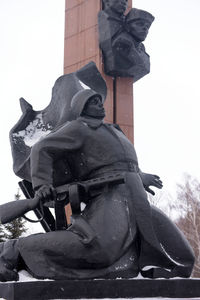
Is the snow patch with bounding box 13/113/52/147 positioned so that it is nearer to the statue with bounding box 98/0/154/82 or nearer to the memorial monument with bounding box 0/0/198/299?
the memorial monument with bounding box 0/0/198/299

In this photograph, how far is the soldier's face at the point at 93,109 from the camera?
339 centimetres

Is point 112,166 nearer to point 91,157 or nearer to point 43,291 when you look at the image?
point 91,157

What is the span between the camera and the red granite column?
224 inches

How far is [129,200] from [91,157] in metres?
0.46

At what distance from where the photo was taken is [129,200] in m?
3.05

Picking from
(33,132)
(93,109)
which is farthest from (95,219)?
(33,132)

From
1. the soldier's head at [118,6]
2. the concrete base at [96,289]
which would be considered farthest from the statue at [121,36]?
the concrete base at [96,289]

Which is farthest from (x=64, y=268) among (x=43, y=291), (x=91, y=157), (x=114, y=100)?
(x=114, y=100)

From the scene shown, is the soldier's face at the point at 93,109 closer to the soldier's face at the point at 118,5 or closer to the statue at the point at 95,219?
the statue at the point at 95,219

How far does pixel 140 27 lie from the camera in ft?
18.2

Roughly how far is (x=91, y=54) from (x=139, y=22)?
809mm

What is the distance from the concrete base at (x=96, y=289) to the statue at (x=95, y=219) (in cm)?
11

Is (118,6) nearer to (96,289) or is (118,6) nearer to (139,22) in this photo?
(139,22)

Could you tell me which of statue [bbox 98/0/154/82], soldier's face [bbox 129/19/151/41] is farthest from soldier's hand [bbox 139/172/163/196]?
soldier's face [bbox 129/19/151/41]
